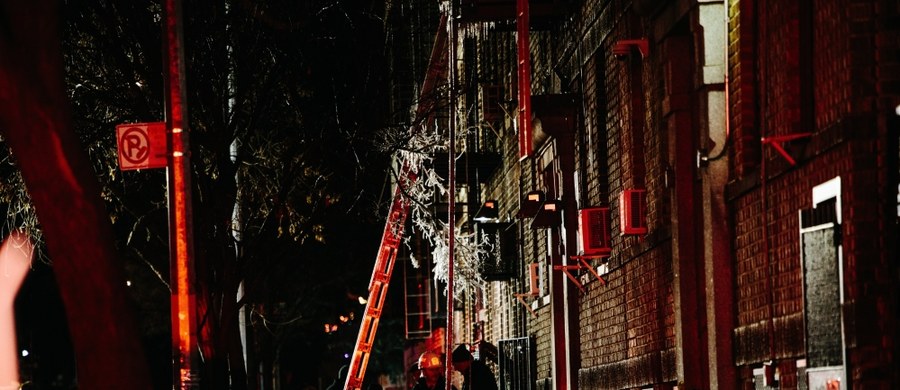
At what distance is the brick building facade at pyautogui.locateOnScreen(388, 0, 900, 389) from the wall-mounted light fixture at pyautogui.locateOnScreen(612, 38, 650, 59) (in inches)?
1.0

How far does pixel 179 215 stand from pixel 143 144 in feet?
2.74

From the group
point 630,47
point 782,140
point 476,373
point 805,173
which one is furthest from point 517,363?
point 805,173

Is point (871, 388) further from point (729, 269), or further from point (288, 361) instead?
point (288, 361)

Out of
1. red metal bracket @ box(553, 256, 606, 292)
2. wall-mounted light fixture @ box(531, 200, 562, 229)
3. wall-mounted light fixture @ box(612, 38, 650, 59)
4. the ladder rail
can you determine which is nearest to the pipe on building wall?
wall-mounted light fixture @ box(612, 38, 650, 59)

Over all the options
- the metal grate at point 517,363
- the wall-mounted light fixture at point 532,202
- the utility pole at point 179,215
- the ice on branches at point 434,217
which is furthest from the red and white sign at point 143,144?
the metal grate at point 517,363

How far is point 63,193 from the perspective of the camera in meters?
10.5

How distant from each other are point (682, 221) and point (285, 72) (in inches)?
366

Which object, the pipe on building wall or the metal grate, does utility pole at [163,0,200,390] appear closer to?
the pipe on building wall

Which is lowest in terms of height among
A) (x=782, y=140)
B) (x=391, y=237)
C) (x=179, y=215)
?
(x=179, y=215)

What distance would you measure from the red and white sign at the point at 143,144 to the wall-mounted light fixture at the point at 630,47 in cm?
469

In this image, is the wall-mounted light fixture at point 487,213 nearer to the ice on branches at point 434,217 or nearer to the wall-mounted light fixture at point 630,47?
the ice on branches at point 434,217

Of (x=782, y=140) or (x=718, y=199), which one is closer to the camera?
(x=782, y=140)

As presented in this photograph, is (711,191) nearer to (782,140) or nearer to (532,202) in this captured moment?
(782,140)

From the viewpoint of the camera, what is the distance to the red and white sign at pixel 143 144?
12.9m
